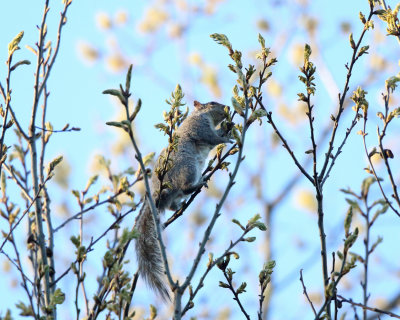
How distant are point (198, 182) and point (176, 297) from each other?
7.17 ft

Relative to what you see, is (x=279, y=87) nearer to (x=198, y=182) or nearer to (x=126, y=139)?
(x=126, y=139)

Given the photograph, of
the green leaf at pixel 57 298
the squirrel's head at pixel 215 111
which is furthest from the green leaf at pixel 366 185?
the squirrel's head at pixel 215 111

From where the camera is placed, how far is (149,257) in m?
3.40

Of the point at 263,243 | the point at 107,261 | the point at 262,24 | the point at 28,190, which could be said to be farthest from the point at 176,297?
the point at 262,24

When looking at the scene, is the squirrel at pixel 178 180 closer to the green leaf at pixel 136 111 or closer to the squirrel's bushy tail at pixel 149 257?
the squirrel's bushy tail at pixel 149 257

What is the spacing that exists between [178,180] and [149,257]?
2.69ft

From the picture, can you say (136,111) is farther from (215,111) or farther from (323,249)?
(215,111)

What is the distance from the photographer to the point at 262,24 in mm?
9172

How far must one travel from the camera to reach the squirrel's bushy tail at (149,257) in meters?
3.13

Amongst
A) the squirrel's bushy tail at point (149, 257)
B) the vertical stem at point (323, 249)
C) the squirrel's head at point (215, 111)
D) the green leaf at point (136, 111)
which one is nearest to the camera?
the green leaf at point (136, 111)

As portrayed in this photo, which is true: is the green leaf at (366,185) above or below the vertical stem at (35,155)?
below

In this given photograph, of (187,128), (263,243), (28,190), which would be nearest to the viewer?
(28,190)

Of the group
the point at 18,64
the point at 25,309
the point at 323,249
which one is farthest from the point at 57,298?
the point at 18,64

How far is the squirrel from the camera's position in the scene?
331cm
